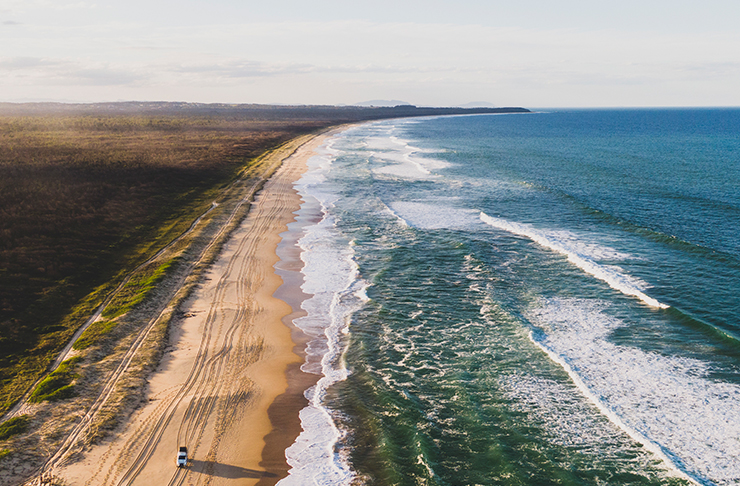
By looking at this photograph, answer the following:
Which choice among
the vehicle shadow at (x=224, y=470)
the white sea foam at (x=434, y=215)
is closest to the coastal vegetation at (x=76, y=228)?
the vehicle shadow at (x=224, y=470)

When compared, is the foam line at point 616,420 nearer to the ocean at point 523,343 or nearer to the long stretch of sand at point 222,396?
the ocean at point 523,343

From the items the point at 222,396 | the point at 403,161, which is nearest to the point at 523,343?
the point at 222,396

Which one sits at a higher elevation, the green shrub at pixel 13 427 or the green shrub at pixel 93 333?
the green shrub at pixel 93 333

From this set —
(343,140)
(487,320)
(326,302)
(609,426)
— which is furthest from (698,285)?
(343,140)

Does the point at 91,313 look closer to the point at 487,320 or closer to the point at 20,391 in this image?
the point at 20,391

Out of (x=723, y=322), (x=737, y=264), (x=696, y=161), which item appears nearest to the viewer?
(x=723, y=322)

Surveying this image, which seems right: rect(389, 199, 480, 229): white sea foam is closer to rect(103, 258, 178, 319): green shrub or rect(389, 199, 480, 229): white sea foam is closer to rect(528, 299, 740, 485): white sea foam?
rect(528, 299, 740, 485): white sea foam

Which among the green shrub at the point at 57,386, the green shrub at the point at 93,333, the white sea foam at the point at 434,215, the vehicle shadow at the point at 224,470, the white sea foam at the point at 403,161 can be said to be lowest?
the vehicle shadow at the point at 224,470
